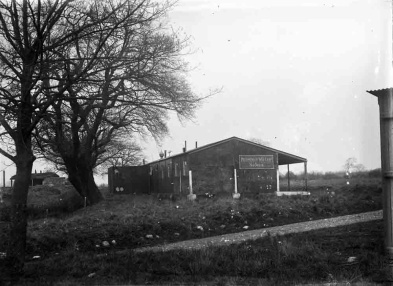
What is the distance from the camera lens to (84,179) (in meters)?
28.4

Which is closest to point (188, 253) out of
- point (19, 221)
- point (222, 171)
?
point (19, 221)

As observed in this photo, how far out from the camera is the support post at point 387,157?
6426 mm

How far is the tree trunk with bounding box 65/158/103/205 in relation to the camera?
1089 inches

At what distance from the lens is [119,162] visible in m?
63.3

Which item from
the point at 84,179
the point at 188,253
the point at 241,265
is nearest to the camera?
the point at 241,265

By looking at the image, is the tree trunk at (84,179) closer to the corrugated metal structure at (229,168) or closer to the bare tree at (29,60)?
the corrugated metal structure at (229,168)

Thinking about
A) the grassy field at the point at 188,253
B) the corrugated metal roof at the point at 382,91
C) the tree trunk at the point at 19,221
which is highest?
the corrugated metal roof at the point at 382,91

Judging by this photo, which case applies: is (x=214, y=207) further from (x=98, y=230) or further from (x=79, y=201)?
(x=79, y=201)

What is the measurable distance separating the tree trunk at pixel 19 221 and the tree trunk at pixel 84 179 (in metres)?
18.8

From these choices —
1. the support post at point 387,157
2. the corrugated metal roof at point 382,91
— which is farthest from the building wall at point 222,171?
the corrugated metal roof at point 382,91

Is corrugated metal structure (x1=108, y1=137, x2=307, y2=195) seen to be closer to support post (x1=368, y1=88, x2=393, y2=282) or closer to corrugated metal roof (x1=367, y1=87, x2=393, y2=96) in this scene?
support post (x1=368, y1=88, x2=393, y2=282)

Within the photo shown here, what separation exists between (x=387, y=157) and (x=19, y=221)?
626 cm

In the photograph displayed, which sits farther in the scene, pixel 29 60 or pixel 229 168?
pixel 229 168

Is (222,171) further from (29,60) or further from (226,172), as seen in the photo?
(29,60)
